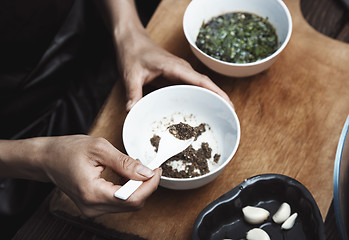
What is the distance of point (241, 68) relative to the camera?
1154mm

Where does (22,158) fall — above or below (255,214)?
above

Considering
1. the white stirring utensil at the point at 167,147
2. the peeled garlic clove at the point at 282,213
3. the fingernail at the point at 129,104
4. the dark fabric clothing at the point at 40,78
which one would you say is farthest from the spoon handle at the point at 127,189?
the dark fabric clothing at the point at 40,78

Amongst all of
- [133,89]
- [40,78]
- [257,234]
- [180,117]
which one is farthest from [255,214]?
[40,78]

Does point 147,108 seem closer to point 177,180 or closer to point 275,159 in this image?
point 177,180

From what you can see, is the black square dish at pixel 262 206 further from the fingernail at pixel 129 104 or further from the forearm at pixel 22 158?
the forearm at pixel 22 158

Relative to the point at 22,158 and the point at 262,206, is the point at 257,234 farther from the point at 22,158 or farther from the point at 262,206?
the point at 22,158

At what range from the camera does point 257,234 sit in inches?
37.6

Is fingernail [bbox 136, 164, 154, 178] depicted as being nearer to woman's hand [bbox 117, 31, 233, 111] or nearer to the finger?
the finger

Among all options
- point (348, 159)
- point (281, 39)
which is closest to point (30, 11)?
point (281, 39)

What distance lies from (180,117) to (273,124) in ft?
1.04

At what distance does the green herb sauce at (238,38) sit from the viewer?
1.26 metres

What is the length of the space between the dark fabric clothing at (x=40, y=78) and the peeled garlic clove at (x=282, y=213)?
934 mm

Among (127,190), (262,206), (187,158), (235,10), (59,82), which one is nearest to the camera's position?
(127,190)

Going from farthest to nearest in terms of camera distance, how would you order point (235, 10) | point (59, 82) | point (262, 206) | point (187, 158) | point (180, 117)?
point (59, 82) → point (235, 10) → point (180, 117) → point (187, 158) → point (262, 206)
